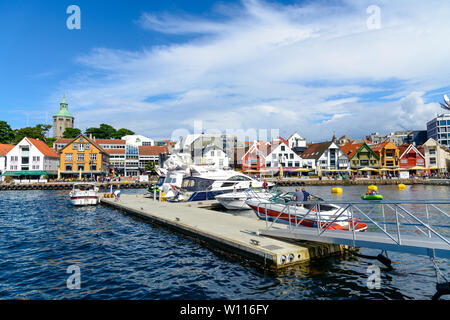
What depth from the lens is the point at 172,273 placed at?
38.9 ft

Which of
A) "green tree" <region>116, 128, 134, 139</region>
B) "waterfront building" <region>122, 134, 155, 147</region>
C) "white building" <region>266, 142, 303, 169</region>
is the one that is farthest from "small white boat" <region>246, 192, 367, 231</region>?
"green tree" <region>116, 128, 134, 139</region>

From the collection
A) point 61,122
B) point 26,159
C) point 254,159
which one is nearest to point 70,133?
point 61,122

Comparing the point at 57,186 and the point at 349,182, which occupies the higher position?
the point at 57,186

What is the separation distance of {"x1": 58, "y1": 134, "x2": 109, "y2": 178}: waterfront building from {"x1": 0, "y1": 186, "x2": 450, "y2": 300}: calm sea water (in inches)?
2746

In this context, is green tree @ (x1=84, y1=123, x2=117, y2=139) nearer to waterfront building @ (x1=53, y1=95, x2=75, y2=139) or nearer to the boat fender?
waterfront building @ (x1=53, y1=95, x2=75, y2=139)

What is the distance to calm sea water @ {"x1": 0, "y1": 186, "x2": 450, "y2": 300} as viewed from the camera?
388 inches

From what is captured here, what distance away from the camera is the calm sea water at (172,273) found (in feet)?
32.3

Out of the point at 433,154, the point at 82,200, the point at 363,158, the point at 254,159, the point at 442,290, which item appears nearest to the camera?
the point at 442,290

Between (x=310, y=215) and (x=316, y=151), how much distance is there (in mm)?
82268

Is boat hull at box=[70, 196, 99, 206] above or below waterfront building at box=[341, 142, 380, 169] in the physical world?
below

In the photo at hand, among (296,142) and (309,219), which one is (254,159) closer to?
(296,142)

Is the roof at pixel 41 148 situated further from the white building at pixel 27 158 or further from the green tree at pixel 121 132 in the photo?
the green tree at pixel 121 132
